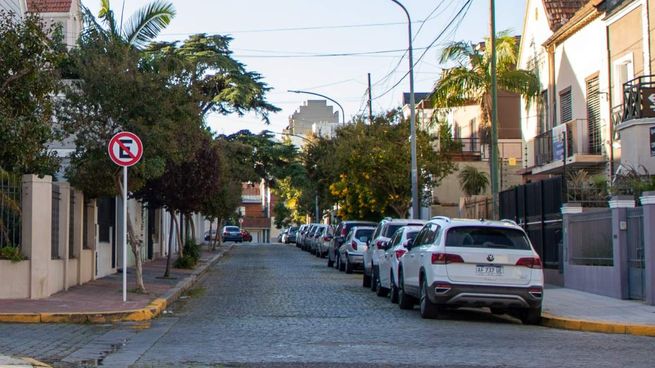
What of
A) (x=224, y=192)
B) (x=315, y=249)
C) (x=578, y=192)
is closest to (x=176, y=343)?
(x=578, y=192)

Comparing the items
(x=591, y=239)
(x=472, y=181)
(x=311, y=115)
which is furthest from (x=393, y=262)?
(x=311, y=115)

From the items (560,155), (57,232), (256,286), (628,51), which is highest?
(628,51)

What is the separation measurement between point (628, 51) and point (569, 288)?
7292 mm

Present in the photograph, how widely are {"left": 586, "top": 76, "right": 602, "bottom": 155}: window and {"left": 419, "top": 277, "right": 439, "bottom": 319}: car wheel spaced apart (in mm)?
13707

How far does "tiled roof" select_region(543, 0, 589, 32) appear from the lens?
1258 inches

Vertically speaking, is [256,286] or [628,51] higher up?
[628,51]

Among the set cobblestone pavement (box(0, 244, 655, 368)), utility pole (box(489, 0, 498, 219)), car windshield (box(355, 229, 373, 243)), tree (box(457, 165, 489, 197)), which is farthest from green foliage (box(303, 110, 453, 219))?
cobblestone pavement (box(0, 244, 655, 368))

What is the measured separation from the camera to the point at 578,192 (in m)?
23.1

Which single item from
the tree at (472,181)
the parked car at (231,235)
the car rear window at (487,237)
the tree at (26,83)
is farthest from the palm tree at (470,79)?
the parked car at (231,235)

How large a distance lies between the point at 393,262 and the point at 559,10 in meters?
16.4

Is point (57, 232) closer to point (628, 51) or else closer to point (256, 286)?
point (256, 286)

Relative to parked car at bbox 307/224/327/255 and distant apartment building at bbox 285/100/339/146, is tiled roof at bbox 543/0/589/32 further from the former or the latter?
distant apartment building at bbox 285/100/339/146

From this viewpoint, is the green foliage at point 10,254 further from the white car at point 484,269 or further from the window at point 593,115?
the window at point 593,115

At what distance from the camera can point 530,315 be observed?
15812mm
